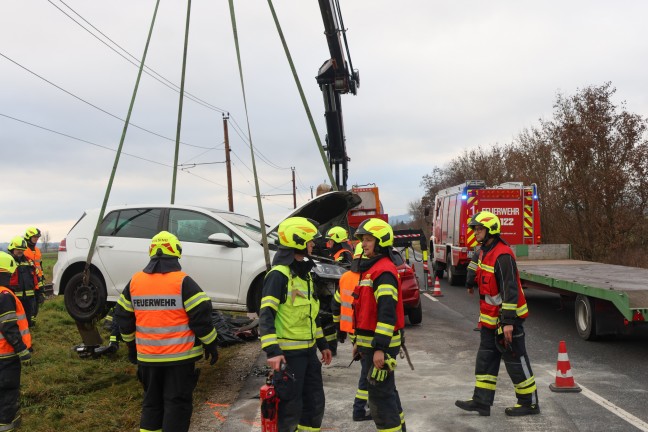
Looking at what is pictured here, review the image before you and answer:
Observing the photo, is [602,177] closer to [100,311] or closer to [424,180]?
[100,311]

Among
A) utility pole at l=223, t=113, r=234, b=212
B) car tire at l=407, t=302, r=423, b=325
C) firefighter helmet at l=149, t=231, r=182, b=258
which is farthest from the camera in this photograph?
utility pole at l=223, t=113, r=234, b=212

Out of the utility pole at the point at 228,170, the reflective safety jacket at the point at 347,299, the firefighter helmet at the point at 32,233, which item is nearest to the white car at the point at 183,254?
the reflective safety jacket at the point at 347,299

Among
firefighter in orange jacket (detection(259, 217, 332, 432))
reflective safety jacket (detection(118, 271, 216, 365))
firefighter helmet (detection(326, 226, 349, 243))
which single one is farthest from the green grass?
firefighter helmet (detection(326, 226, 349, 243))

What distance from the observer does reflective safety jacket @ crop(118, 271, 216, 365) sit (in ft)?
13.8

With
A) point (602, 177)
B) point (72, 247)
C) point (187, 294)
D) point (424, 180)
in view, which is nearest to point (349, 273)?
point (187, 294)

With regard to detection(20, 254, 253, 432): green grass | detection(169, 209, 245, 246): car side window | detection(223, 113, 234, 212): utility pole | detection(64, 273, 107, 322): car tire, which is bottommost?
detection(20, 254, 253, 432): green grass

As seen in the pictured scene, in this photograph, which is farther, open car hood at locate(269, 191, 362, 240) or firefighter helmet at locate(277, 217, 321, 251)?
open car hood at locate(269, 191, 362, 240)

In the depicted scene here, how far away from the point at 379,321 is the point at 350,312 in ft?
2.01

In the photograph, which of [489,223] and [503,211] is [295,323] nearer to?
[489,223]

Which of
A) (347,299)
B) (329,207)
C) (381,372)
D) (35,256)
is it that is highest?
(329,207)

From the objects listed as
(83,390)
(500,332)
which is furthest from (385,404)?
(83,390)

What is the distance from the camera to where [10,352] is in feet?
17.5

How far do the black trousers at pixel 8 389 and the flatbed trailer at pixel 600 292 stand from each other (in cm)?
687

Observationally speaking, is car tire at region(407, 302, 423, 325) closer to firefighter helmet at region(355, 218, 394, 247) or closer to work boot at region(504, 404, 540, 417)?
work boot at region(504, 404, 540, 417)
